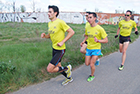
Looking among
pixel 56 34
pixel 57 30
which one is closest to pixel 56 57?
pixel 56 34

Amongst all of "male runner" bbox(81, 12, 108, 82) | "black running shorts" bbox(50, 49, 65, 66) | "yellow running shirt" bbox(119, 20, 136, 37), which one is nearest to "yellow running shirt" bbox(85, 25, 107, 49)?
"male runner" bbox(81, 12, 108, 82)

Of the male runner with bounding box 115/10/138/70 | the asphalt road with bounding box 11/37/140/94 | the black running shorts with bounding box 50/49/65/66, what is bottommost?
the asphalt road with bounding box 11/37/140/94

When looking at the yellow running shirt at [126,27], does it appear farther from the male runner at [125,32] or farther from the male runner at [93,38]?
the male runner at [93,38]

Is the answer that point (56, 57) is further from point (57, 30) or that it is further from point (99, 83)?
point (99, 83)

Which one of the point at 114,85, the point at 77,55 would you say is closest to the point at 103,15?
the point at 77,55

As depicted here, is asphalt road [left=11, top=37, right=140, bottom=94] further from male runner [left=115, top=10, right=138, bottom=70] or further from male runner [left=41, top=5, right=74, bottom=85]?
male runner [left=115, top=10, right=138, bottom=70]

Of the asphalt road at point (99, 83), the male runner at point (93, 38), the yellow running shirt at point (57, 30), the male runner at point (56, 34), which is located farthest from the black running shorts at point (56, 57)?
the male runner at point (93, 38)

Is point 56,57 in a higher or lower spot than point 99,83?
higher

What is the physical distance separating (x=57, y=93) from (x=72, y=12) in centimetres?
2663

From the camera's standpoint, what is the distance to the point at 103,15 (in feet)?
91.9

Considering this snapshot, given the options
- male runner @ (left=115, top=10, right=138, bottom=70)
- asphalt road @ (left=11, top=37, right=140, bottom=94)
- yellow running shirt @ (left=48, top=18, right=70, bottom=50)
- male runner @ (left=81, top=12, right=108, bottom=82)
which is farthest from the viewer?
male runner @ (left=115, top=10, right=138, bottom=70)

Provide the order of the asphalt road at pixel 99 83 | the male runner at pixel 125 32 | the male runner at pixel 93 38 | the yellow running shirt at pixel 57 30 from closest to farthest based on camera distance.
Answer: the yellow running shirt at pixel 57 30 < the asphalt road at pixel 99 83 < the male runner at pixel 93 38 < the male runner at pixel 125 32

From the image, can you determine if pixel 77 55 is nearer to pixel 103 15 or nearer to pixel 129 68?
pixel 129 68

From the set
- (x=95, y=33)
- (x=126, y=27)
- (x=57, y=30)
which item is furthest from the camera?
(x=126, y=27)
